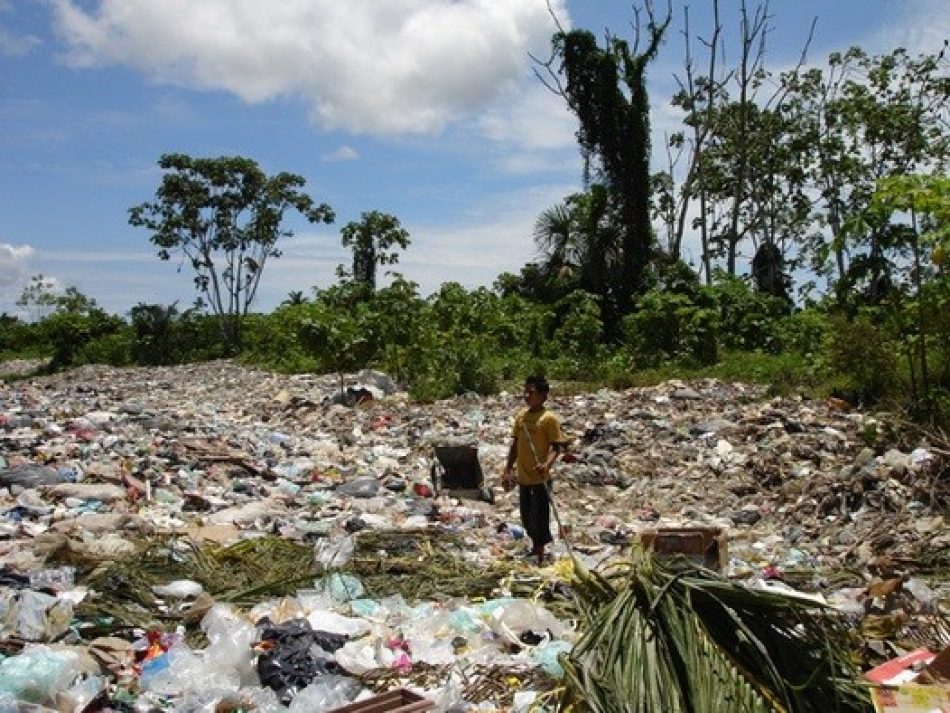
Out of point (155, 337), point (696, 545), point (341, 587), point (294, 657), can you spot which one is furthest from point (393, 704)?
point (155, 337)

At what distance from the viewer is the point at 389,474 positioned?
29.7ft

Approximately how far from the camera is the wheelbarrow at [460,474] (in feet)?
27.4

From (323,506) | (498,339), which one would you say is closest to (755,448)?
(323,506)

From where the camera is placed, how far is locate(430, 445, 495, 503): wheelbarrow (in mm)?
8344

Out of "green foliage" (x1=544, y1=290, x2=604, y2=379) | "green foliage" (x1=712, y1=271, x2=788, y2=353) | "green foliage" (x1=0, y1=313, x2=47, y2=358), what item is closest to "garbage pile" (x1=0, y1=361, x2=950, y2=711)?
"green foliage" (x1=544, y1=290, x2=604, y2=379)

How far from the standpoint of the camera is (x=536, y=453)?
229 inches

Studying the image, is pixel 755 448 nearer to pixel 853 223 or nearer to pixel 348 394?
pixel 853 223

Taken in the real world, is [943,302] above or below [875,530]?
above

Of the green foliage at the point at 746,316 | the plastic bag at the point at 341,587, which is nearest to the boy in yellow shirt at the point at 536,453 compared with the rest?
the plastic bag at the point at 341,587

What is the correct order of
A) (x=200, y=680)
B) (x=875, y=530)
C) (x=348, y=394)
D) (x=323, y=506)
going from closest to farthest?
(x=200, y=680)
(x=875, y=530)
(x=323, y=506)
(x=348, y=394)

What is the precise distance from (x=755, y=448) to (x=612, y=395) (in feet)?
12.0

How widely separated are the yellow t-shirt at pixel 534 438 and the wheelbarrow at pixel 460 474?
7.95 feet

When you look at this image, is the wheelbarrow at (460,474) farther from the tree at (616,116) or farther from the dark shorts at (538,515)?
the tree at (616,116)

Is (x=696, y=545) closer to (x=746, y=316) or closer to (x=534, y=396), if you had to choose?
(x=534, y=396)
